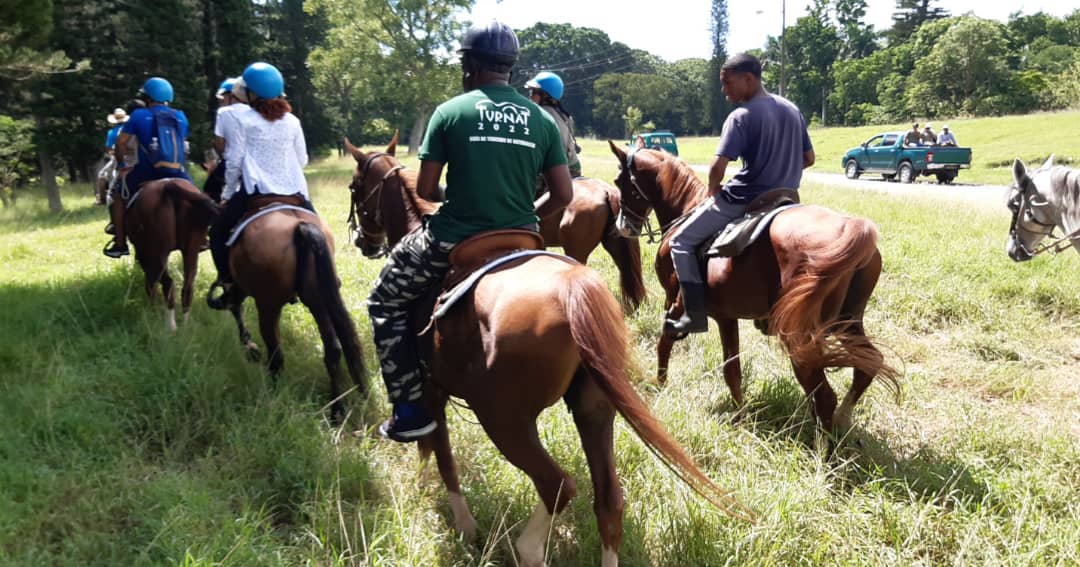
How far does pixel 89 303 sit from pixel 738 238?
674 cm

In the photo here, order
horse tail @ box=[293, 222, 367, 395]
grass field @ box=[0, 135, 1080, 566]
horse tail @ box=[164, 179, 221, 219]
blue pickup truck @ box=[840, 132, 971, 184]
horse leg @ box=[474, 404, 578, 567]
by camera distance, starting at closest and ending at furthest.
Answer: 1. horse leg @ box=[474, 404, 578, 567]
2. grass field @ box=[0, 135, 1080, 566]
3. horse tail @ box=[293, 222, 367, 395]
4. horse tail @ box=[164, 179, 221, 219]
5. blue pickup truck @ box=[840, 132, 971, 184]

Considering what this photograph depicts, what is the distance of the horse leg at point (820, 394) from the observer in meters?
3.85

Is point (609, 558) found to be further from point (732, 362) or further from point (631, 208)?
point (631, 208)

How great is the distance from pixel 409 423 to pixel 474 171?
1412mm

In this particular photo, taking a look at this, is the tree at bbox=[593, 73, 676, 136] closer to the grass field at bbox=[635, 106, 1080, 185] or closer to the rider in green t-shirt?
the grass field at bbox=[635, 106, 1080, 185]

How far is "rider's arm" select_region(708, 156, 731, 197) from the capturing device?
4.40m

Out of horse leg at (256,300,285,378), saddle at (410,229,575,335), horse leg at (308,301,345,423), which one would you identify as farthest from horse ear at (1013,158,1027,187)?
horse leg at (256,300,285,378)

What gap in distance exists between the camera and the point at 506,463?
12.4ft

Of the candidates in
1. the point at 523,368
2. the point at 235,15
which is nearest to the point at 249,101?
the point at 523,368

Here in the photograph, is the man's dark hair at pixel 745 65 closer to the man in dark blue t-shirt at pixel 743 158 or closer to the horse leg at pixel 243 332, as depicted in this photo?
the man in dark blue t-shirt at pixel 743 158

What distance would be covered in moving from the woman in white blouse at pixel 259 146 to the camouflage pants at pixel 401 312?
2.22 metres

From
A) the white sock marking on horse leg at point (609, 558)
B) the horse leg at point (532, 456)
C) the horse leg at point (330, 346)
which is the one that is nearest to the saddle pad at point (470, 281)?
the horse leg at point (532, 456)

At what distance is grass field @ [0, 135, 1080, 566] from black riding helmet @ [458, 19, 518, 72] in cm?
150

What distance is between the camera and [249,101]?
514 cm
